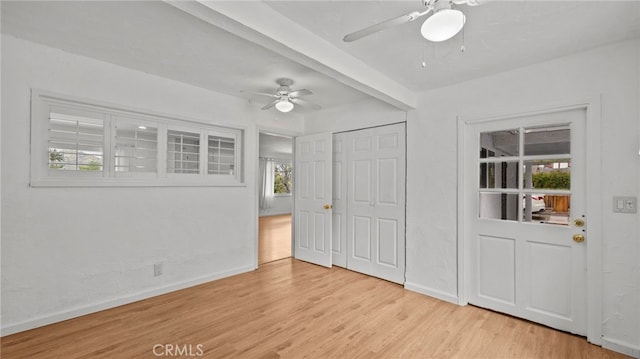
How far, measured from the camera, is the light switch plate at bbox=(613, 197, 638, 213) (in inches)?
86.7

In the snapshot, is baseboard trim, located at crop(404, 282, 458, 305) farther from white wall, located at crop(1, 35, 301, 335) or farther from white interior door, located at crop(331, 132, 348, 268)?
white wall, located at crop(1, 35, 301, 335)

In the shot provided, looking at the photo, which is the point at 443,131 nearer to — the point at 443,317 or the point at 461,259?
the point at 461,259

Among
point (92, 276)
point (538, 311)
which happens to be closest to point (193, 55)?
point (92, 276)

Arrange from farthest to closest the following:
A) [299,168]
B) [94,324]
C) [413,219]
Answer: [299,168], [413,219], [94,324]

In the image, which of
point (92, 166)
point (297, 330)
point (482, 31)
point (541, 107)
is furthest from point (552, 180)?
point (92, 166)

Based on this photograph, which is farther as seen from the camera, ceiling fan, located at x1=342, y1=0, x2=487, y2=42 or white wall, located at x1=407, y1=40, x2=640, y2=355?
white wall, located at x1=407, y1=40, x2=640, y2=355

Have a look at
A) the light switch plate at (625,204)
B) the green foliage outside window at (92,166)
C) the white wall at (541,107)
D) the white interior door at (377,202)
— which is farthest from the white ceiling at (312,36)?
the light switch plate at (625,204)

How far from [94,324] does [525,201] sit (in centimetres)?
419

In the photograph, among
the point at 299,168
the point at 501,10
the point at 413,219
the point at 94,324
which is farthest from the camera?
the point at 299,168

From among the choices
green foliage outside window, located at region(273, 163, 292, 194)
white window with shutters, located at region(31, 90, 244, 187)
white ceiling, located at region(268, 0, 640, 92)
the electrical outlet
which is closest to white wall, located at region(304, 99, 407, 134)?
white ceiling, located at region(268, 0, 640, 92)

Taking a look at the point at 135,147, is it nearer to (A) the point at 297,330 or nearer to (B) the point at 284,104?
(B) the point at 284,104

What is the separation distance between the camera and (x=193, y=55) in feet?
8.68

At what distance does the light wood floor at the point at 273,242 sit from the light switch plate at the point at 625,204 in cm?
412

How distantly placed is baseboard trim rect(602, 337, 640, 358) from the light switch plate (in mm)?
1022
